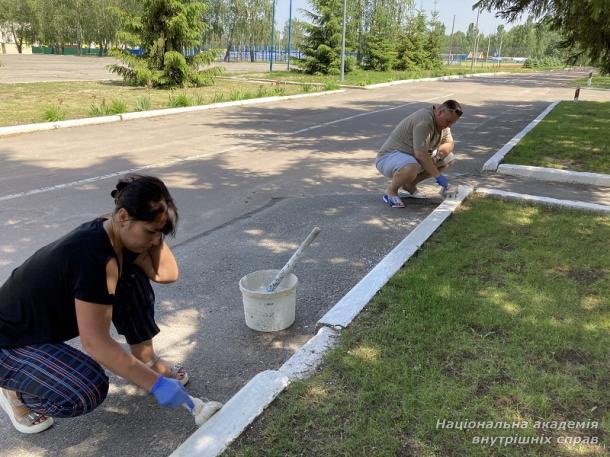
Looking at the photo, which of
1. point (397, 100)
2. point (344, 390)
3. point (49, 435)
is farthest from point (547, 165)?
point (397, 100)

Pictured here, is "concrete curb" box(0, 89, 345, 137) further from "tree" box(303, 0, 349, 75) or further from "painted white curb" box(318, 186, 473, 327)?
"tree" box(303, 0, 349, 75)

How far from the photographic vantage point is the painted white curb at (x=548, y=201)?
553 cm

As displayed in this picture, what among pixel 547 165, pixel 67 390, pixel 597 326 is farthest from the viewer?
pixel 547 165

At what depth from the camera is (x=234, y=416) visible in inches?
93.0

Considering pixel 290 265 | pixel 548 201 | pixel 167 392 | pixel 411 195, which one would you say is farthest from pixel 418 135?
pixel 167 392

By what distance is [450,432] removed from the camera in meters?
2.30

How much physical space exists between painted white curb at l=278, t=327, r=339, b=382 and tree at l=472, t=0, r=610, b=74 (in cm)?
642

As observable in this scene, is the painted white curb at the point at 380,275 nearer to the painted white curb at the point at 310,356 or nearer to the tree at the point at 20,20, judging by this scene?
the painted white curb at the point at 310,356

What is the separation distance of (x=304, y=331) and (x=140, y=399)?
1.13 m

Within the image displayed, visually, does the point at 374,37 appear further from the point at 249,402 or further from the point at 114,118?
the point at 249,402

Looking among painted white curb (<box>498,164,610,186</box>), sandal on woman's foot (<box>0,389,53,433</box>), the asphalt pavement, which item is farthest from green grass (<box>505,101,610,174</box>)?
sandal on woman's foot (<box>0,389,53,433</box>)

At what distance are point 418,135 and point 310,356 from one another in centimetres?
349

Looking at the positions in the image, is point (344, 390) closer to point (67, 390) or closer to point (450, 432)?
point (450, 432)

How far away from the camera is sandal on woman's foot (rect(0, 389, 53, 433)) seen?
2.37m
